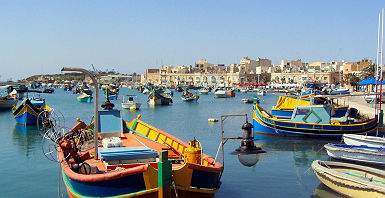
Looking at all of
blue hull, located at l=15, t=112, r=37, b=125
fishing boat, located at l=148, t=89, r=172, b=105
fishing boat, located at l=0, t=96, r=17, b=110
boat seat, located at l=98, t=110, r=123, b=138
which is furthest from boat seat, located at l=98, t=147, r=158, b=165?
fishing boat, located at l=148, t=89, r=172, b=105

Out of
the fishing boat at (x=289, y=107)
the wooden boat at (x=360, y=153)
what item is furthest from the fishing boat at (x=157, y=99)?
the wooden boat at (x=360, y=153)

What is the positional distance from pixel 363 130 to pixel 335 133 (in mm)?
1831

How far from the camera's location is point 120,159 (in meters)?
12.8

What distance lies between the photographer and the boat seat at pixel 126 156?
41.5ft

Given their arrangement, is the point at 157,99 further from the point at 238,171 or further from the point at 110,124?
the point at 110,124

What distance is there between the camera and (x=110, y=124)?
1777 centimetres

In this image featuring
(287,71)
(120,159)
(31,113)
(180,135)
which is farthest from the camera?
(287,71)

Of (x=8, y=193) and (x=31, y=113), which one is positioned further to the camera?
(x=31, y=113)

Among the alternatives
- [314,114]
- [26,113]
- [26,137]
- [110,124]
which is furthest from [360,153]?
[26,113]

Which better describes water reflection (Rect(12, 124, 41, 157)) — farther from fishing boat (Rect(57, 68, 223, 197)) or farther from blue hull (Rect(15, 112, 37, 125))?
fishing boat (Rect(57, 68, 223, 197))

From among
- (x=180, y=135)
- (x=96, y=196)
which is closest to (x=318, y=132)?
(x=180, y=135)

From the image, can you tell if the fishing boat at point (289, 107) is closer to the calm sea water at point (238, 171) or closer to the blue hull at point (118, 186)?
the calm sea water at point (238, 171)

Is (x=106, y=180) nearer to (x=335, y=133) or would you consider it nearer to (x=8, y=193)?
(x=8, y=193)

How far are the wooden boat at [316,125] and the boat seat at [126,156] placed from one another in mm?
18754
